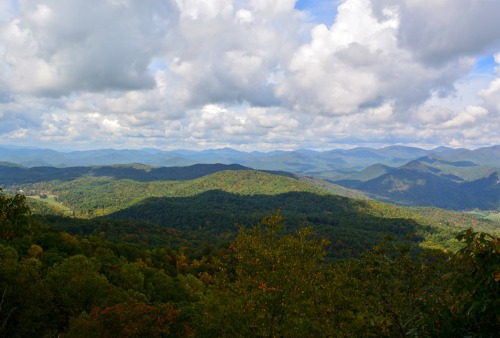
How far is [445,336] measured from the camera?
10953mm

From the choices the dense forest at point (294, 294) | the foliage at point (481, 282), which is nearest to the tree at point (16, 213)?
the dense forest at point (294, 294)

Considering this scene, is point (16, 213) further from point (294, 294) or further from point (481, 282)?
point (294, 294)

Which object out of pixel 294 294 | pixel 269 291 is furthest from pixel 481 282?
pixel 269 291

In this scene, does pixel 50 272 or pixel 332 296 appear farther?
pixel 50 272

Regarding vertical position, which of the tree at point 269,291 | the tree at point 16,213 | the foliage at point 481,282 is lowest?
the tree at point 269,291

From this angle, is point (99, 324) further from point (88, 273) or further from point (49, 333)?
point (88, 273)

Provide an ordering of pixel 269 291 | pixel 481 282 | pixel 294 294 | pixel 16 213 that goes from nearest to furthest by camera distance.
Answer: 1. pixel 481 282
2. pixel 16 213
3. pixel 269 291
4. pixel 294 294

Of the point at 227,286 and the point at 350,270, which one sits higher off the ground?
the point at 350,270

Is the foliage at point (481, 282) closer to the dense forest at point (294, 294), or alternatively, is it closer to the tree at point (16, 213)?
the dense forest at point (294, 294)

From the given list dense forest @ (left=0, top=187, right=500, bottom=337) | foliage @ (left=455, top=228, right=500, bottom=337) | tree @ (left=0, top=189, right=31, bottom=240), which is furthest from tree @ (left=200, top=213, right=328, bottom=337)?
foliage @ (left=455, top=228, right=500, bottom=337)

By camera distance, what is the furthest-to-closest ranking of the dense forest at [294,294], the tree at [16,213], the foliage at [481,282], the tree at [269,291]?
the tree at [269,291]
the tree at [16,213]
the dense forest at [294,294]
the foliage at [481,282]

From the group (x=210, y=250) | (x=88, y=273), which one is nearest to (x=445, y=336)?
(x=88, y=273)

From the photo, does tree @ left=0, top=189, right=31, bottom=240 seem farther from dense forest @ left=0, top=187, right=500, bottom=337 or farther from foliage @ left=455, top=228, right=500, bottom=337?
foliage @ left=455, top=228, right=500, bottom=337

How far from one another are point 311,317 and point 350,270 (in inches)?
197
